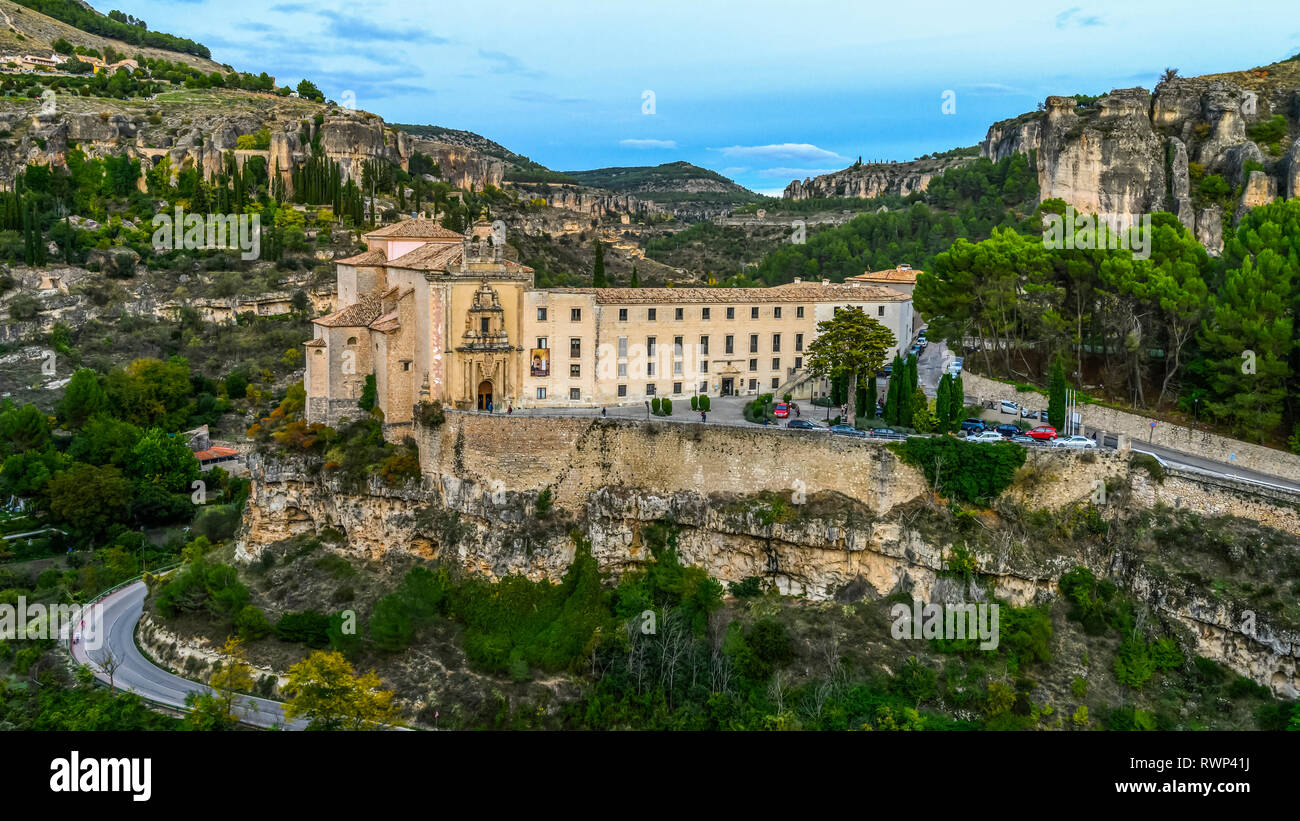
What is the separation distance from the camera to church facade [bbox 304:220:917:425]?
40.0 m

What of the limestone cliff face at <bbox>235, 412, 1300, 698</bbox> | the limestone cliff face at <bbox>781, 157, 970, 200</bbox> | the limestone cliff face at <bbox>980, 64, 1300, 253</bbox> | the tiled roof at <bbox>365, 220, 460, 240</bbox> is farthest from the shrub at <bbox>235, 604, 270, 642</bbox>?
the limestone cliff face at <bbox>781, 157, 970, 200</bbox>

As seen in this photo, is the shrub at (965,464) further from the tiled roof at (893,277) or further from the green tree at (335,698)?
the tiled roof at (893,277)

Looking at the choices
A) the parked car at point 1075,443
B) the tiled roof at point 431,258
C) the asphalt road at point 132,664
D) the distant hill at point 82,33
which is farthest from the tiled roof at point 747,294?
the distant hill at point 82,33

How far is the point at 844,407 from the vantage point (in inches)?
1618

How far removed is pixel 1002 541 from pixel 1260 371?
10471mm

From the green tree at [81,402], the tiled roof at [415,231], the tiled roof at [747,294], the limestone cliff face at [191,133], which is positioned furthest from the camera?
the limestone cliff face at [191,133]

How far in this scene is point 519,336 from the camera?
41562mm

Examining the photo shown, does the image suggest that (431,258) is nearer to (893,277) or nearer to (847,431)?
(847,431)

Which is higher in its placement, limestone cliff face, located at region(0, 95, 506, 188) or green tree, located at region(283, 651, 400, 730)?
limestone cliff face, located at region(0, 95, 506, 188)

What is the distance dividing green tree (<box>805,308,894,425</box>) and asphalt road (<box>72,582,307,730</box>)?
22505 millimetres

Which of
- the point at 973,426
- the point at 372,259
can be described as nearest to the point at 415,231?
the point at 372,259

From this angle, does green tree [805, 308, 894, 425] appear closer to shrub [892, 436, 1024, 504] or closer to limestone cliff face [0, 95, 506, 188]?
shrub [892, 436, 1024, 504]

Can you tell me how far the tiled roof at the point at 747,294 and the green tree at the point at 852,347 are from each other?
566 centimetres

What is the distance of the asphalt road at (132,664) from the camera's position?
33.3 m
